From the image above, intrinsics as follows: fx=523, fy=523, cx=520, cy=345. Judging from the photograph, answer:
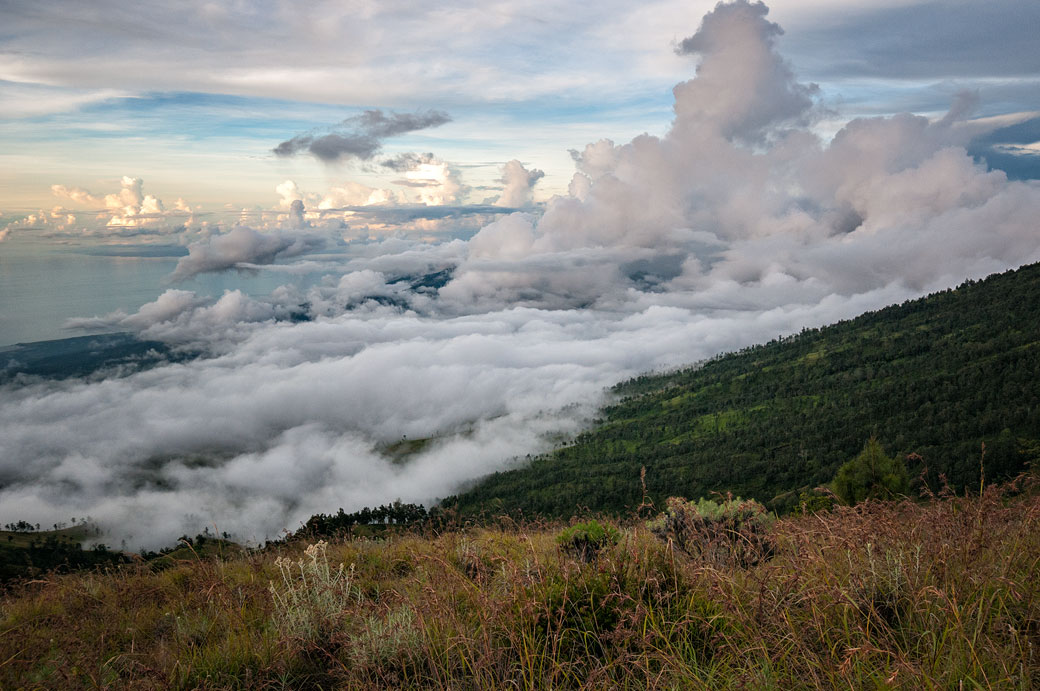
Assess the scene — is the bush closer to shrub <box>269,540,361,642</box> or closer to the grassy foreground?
the grassy foreground

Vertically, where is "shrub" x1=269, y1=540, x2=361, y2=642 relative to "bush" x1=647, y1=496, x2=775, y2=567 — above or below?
above

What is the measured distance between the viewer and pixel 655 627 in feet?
10.4

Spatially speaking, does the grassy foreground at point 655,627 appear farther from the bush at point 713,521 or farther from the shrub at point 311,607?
the bush at point 713,521

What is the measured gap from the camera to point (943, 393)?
181 metres

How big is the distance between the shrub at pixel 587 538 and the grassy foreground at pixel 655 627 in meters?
0.46

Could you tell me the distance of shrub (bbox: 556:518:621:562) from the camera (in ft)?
19.4

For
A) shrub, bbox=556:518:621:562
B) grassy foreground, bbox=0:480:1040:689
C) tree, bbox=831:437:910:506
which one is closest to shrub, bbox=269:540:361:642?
grassy foreground, bbox=0:480:1040:689

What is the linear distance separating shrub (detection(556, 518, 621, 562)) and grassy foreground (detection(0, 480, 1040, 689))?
462 millimetres

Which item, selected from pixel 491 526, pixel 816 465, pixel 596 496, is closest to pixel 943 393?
pixel 816 465

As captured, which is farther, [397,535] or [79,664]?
[397,535]

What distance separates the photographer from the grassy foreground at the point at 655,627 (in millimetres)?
2973

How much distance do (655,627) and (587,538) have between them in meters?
3.00

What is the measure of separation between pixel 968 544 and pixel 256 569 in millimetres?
7779

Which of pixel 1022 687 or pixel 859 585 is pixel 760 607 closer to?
pixel 859 585
